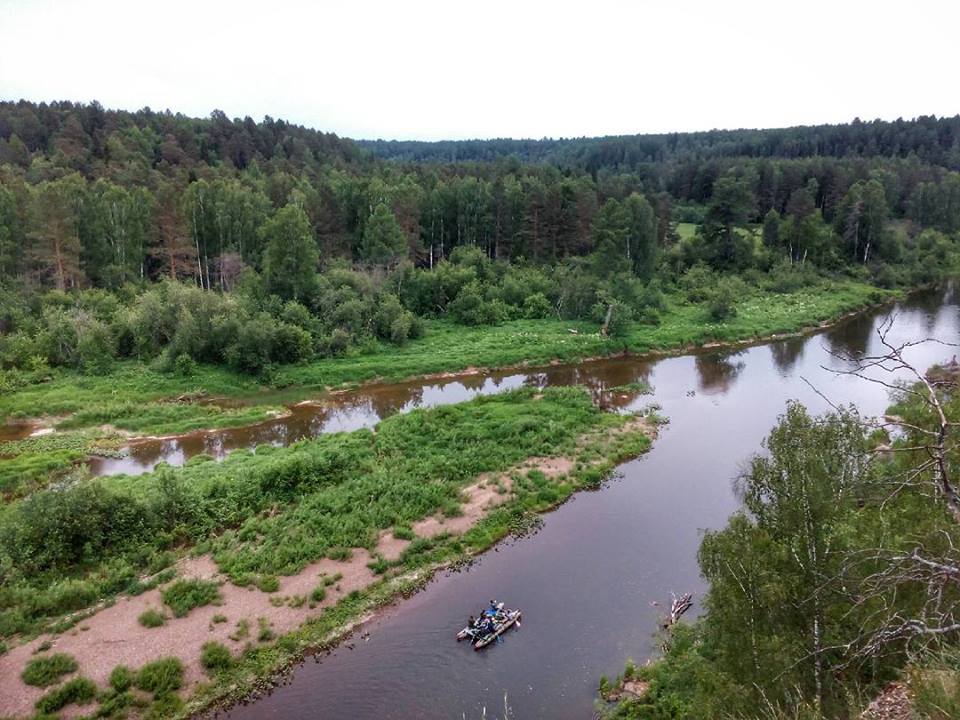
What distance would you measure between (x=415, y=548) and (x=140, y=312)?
2864cm

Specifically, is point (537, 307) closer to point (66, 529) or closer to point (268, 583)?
point (268, 583)

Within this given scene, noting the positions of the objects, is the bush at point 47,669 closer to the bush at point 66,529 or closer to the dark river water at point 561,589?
the bush at point 66,529

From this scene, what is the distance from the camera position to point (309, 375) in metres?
38.2

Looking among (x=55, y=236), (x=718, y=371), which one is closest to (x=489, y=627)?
(x=718, y=371)

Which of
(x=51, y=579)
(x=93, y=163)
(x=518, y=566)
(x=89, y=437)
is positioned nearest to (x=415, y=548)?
(x=518, y=566)

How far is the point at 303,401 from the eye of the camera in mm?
35844

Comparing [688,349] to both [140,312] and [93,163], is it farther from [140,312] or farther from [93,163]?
[93,163]

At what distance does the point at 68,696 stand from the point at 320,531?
8101 mm

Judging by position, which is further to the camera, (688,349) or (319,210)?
(319,210)

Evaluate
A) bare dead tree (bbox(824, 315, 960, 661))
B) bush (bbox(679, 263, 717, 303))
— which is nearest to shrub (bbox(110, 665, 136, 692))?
bare dead tree (bbox(824, 315, 960, 661))

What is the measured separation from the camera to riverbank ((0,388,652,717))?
16234mm

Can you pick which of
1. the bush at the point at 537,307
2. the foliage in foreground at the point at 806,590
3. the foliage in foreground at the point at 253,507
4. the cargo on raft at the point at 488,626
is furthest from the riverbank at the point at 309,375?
the foliage in foreground at the point at 806,590

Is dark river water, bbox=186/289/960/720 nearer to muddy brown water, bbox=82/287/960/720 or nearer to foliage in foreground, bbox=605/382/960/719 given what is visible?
muddy brown water, bbox=82/287/960/720

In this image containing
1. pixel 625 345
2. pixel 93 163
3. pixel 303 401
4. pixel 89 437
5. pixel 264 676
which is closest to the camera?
pixel 264 676
